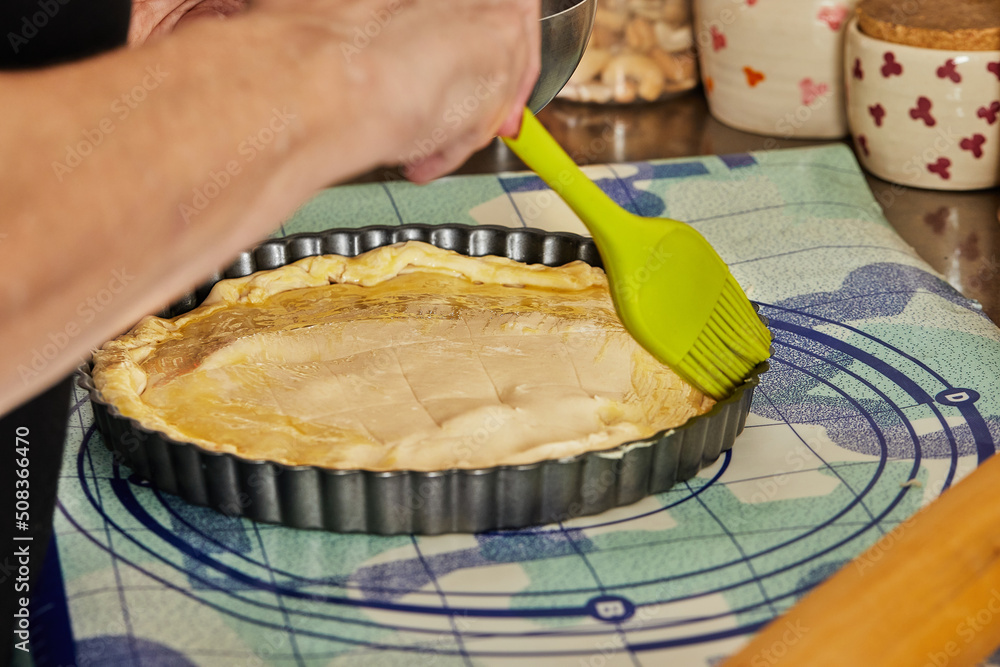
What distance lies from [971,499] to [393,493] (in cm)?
44

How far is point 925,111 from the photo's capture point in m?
1.59

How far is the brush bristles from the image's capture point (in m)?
0.94

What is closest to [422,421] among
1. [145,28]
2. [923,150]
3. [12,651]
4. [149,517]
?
[149,517]

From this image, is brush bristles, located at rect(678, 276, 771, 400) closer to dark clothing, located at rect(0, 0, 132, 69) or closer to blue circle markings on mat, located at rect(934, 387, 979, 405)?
blue circle markings on mat, located at rect(934, 387, 979, 405)

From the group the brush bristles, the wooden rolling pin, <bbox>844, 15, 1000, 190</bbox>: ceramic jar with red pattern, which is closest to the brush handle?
the brush bristles

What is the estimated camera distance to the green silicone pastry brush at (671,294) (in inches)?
36.5

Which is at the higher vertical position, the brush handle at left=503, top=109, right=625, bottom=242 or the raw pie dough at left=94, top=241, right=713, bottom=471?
the brush handle at left=503, top=109, right=625, bottom=242

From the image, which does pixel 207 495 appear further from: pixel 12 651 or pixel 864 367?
pixel 864 367

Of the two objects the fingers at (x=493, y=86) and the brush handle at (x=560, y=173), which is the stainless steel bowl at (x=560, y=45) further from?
the fingers at (x=493, y=86)

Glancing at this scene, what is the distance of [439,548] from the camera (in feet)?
2.62

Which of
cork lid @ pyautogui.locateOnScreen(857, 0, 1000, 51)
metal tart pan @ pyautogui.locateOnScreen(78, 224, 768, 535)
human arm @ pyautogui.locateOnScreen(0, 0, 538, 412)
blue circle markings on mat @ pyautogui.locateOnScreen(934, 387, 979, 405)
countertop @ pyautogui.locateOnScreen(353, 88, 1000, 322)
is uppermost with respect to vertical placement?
human arm @ pyautogui.locateOnScreen(0, 0, 538, 412)

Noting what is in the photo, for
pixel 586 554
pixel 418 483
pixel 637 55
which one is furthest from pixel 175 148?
pixel 637 55

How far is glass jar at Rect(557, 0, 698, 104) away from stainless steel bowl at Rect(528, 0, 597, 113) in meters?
1.06

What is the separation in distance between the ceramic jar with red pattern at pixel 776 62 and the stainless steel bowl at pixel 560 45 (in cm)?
95
